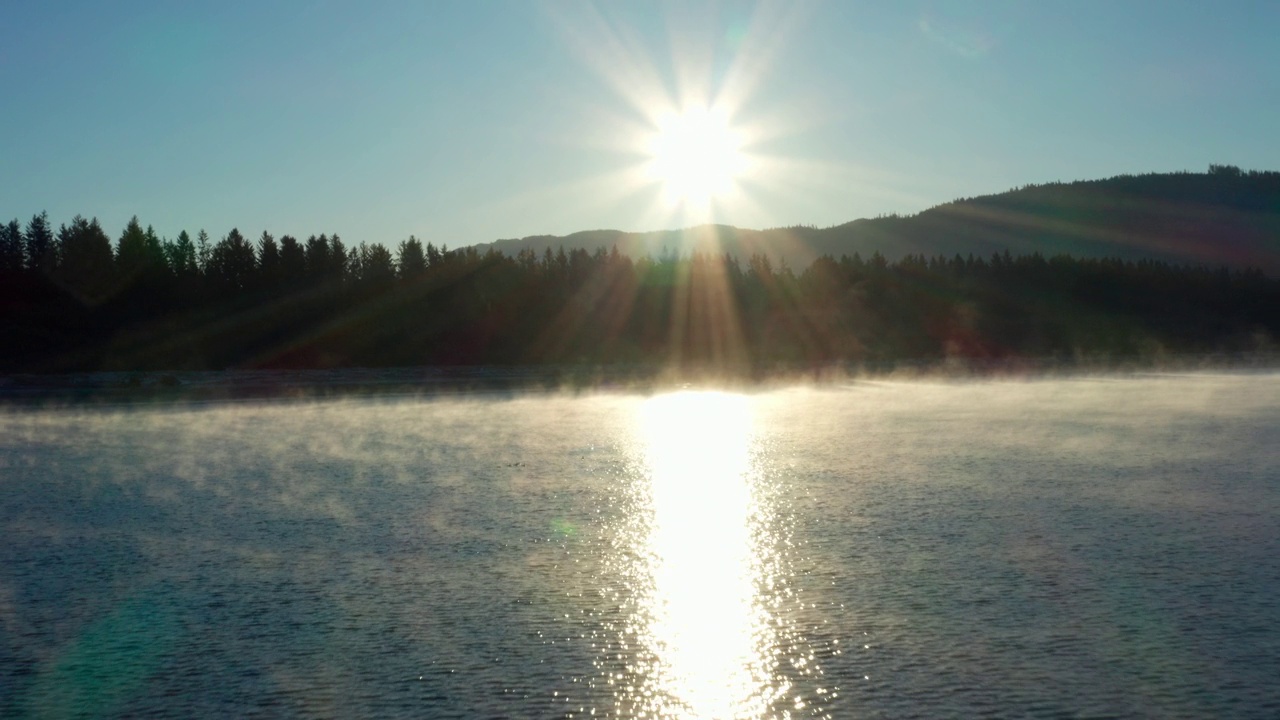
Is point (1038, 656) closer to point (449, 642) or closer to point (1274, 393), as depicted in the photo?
point (449, 642)

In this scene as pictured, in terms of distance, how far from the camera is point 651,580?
638cm

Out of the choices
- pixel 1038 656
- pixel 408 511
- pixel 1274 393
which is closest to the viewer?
pixel 1038 656

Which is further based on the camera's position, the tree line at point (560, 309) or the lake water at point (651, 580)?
the tree line at point (560, 309)

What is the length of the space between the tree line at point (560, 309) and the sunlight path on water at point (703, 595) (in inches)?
1375

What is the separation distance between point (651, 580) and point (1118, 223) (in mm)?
169876

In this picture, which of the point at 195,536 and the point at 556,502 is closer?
the point at 195,536

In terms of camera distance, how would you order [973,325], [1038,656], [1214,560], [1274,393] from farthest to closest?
1. [973,325]
2. [1274,393]
3. [1214,560]
4. [1038,656]

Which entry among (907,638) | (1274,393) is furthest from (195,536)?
(1274,393)

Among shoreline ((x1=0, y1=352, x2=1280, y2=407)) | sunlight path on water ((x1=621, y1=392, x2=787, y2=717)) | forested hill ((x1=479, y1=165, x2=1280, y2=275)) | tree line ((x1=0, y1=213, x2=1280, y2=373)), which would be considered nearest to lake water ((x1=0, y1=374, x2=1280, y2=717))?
sunlight path on water ((x1=621, y1=392, x2=787, y2=717))

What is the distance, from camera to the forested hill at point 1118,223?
148750 millimetres

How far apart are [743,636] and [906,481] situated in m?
5.09

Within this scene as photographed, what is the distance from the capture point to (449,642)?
510 cm

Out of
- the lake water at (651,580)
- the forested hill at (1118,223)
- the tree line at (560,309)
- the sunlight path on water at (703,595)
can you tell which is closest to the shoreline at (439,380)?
the tree line at (560,309)

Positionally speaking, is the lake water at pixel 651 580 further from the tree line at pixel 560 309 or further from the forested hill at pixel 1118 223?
the forested hill at pixel 1118 223
